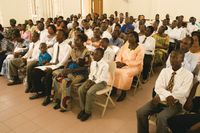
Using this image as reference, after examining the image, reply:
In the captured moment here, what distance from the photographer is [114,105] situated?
3830 mm

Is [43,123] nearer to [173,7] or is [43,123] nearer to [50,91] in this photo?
[50,91]

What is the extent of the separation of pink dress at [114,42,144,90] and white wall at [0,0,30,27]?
16.7ft

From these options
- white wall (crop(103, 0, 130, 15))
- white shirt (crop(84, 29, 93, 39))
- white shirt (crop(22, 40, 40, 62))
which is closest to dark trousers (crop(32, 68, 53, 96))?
white shirt (crop(22, 40, 40, 62))

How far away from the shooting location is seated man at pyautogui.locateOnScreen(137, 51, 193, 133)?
2.59 meters

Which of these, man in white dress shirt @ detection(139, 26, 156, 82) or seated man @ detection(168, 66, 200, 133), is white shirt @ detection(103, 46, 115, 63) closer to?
man in white dress shirt @ detection(139, 26, 156, 82)

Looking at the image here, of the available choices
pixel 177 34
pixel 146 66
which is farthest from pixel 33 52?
pixel 177 34

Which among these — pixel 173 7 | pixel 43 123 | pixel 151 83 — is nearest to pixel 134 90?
pixel 151 83

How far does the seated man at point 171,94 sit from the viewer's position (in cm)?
259

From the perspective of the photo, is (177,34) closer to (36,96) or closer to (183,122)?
(36,96)

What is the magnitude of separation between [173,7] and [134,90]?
246 inches

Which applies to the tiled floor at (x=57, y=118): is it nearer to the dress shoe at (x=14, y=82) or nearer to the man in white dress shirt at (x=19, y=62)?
the dress shoe at (x=14, y=82)

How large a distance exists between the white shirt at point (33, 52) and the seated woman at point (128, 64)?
66.9 inches

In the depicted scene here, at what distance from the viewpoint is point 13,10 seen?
7.79 metres

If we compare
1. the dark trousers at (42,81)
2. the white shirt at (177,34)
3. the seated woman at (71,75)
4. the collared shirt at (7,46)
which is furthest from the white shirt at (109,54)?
the white shirt at (177,34)
